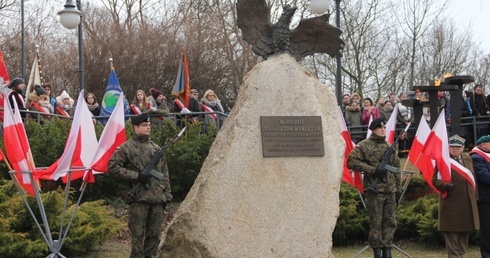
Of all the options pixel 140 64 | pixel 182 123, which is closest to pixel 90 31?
pixel 140 64

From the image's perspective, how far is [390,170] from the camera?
34.4 ft

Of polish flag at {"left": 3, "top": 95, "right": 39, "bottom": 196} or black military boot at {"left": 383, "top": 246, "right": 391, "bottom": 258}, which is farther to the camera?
black military boot at {"left": 383, "top": 246, "right": 391, "bottom": 258}

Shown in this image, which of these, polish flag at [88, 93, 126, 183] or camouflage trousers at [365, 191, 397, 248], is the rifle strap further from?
camouflage trousers at [365, 191, 397, 248]

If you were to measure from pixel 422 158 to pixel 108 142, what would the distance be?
443 centimetres

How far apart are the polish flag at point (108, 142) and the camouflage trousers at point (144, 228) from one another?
0.76 m

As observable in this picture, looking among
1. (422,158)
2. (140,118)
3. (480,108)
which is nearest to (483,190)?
(422,158)

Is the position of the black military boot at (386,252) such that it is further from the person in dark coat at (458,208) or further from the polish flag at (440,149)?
the polish flag at (440,149)

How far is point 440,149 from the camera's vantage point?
1062 centimetres

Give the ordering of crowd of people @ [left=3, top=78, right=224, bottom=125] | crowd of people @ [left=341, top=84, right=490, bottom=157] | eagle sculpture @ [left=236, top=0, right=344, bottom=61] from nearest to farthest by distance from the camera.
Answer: eagle sculpture @ [left=236, top=0, right=344, bottom=61]
crowd of people @ [left=3, top=78, right=224, bottom=125]
crowd of people @ [left=341, top=84, right=490, bottom=157]

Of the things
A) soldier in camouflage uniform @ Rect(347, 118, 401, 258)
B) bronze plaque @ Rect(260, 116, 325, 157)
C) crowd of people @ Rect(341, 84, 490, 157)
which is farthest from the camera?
crowd of people @ Rect(341, 84, 490, 157)

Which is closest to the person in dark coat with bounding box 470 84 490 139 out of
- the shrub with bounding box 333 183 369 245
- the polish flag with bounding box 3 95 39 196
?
the shrub with bounding box 333 183 369 245

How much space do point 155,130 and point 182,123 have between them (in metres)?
1.12

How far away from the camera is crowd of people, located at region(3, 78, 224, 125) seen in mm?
14386

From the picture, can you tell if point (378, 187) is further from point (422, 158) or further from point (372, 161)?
point (422, 158)
